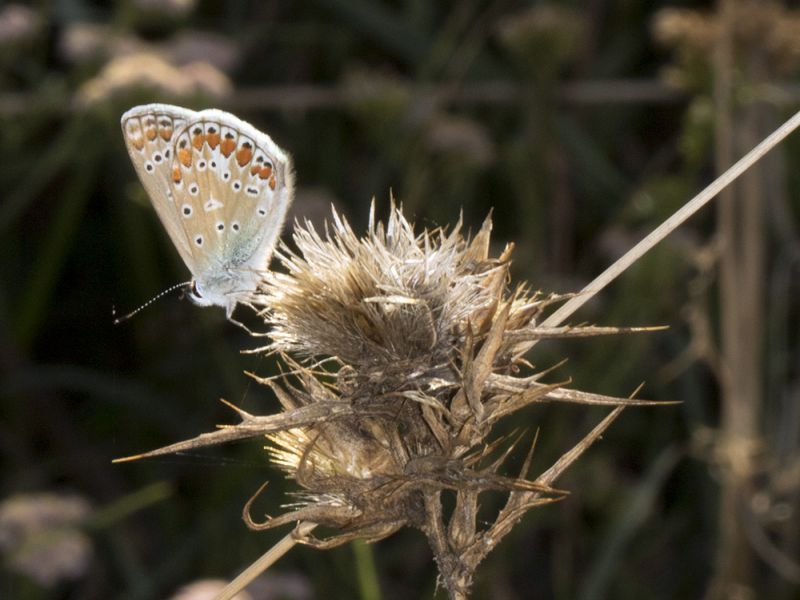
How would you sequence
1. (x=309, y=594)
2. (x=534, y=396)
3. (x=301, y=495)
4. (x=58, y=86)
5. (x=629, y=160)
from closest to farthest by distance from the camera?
(x=534, y=396), (x=301, y=495), (x=309, y=594), (x=58, y=86), (x=629, y=160)

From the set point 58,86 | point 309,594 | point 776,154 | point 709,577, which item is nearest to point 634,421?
point 709,577

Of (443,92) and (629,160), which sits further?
(629,160)

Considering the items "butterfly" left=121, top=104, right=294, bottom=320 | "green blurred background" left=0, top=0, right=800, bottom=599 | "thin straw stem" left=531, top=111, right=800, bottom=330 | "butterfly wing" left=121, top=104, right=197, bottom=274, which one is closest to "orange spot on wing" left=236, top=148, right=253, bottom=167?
"butterfly" left=121, top=104, right=294, bottom=320

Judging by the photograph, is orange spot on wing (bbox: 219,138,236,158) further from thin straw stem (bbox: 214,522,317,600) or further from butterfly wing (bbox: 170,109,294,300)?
thin straw stem (bbox: 214,522,317,600)

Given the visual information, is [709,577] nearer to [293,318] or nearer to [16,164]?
[16,164]

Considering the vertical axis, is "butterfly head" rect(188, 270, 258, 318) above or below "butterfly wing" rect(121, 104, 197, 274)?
below

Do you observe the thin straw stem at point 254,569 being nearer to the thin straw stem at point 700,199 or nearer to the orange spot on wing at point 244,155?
the thin straw stem at point 700,199
